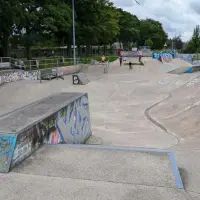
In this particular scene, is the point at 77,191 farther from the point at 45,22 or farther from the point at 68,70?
the point at 45,22

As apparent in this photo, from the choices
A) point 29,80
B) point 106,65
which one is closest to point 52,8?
point 106,65

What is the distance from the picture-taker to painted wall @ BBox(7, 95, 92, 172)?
17.0 ft

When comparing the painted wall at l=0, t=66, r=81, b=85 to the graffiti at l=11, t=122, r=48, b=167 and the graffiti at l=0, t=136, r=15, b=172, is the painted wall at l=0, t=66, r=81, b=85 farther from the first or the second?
the graffiti at l=0, t=136, r=15, b=172

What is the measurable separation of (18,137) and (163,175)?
2508 mm

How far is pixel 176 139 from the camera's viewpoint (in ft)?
33.9

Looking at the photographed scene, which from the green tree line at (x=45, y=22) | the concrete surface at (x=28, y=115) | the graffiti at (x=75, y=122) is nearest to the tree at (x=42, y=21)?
the green tree line at (x=45, y=22)

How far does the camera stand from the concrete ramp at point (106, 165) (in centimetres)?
452

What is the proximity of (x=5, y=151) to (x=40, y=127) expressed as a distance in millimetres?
1119

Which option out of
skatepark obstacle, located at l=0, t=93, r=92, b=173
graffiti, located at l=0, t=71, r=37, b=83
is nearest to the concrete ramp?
skatepark obstacle, located at l=0, t=93, r=92, b=173

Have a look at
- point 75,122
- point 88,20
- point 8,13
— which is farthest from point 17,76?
point 88,20

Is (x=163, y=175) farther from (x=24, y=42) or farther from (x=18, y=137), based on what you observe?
(x=24, y=42)

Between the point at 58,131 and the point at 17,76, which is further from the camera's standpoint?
the point at 17,76

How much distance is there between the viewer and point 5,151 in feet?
16.1

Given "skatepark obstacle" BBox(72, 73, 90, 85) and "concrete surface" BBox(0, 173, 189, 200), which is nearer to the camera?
"concrete surface" BBox(0, 173, 189, 200)
